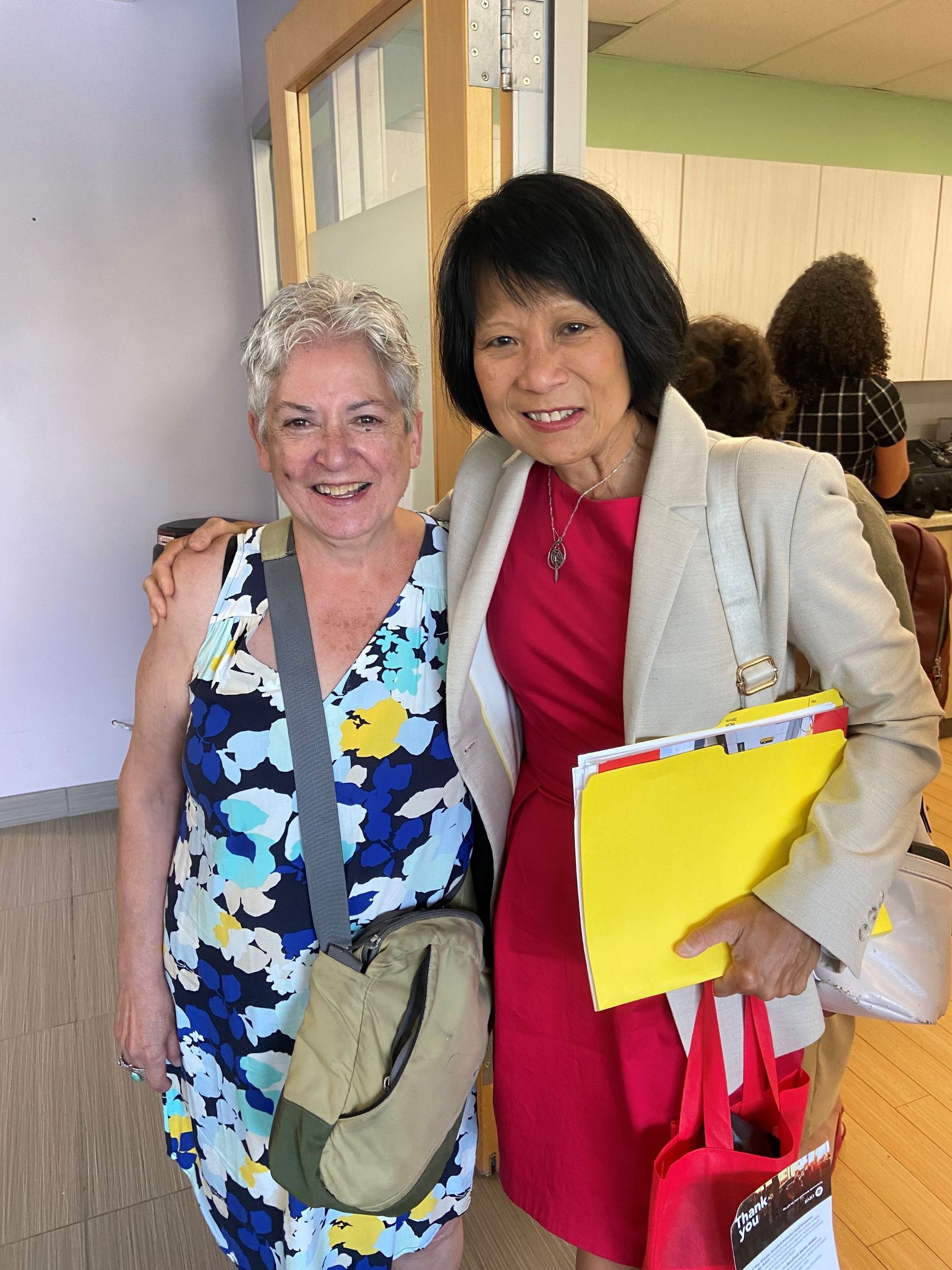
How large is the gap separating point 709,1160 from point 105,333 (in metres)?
3.20

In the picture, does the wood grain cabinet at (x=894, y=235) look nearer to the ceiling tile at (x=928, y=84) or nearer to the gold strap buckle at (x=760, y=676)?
the ceiling tile at (x=928, y=84)

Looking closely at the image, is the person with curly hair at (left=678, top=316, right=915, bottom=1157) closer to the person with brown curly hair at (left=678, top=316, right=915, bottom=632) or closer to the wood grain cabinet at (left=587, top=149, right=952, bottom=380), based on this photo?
the person with brown curly hair at (left=678, top=316, right=915, bottom=632)

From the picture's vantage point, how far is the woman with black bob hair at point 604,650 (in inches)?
37.2

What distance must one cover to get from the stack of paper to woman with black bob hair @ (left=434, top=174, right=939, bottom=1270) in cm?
3

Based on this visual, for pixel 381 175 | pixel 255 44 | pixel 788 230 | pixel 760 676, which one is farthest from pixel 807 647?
pixel 788 230

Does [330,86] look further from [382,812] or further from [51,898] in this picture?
[51,898]

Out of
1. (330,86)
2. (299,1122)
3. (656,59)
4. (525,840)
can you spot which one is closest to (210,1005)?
(299,1122)

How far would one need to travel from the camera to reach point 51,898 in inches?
117

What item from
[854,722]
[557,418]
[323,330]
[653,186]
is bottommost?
[854,722]

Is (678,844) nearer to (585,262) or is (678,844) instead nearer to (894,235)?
(585,262)

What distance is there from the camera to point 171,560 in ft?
4.10

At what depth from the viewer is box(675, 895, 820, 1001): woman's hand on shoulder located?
962 mm

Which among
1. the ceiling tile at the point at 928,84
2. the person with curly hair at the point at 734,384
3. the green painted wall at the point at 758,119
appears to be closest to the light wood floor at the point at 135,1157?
the person with curly hair at the point at 734,384

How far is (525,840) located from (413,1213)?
0.61m
